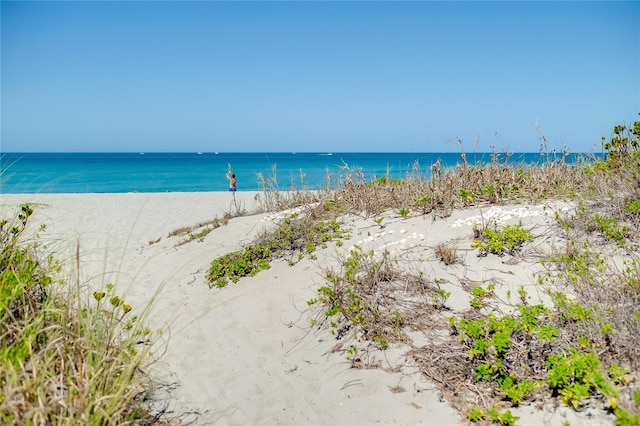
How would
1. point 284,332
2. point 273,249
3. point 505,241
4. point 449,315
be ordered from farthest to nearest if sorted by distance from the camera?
1. point 273,249
2. point 505,241
3. point 284,332
4. point 449,315

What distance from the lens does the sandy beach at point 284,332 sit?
14.3 ft

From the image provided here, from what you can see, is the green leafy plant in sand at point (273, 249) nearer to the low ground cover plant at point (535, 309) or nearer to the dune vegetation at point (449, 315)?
the dune vegetation at point (449, 315)

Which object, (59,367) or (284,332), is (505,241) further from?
(59,367)

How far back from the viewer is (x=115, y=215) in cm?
1767

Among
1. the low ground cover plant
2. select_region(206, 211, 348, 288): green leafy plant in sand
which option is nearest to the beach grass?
the low ground cover plant

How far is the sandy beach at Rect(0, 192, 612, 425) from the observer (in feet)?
14.3

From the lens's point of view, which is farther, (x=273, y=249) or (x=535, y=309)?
(x=273, y=249)

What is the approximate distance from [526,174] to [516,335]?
17.5ft

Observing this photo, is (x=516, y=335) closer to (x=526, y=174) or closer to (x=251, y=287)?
(x=251, y=287)

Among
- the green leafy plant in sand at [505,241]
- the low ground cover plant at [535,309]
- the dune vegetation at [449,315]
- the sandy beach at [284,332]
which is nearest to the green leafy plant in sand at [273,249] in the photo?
the dune vegetation at [449,315]

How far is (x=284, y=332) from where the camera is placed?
6059 millimetres

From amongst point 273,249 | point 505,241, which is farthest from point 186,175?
point 505,241

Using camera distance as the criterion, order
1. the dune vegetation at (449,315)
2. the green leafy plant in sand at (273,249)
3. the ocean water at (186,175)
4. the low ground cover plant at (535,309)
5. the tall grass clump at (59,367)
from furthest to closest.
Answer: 1. the ocean water at (186,175)
2. the green leafy plant in sand at (273,249)
3. the low ground cover plant at (535,309)
4. the dune vegetation at (449,315)
5. the tall grass clump at (59,367)

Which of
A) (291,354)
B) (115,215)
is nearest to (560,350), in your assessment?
(291,354)
